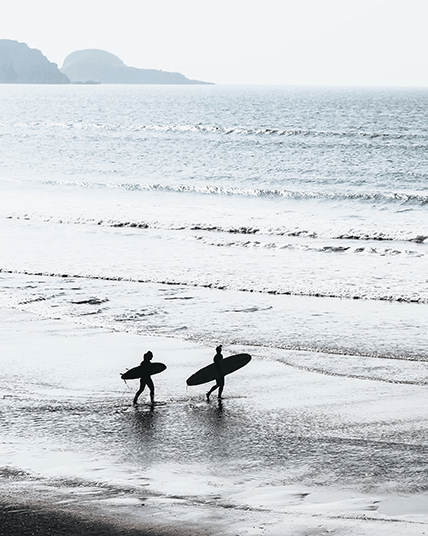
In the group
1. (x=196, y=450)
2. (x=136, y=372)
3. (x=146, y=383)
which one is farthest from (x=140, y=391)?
(x=196, y=450)

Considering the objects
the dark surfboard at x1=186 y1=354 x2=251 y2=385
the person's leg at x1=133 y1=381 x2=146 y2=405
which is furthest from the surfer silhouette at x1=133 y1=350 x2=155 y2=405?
the dark surfboard at x1=186 y1=354 x2=251 y2=385

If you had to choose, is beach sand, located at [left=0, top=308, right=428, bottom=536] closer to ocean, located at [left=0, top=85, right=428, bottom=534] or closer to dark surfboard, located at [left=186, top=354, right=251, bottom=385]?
ocean, located at [left=0, top=85, right=428, bottom=534]

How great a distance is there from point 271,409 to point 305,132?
80746mm

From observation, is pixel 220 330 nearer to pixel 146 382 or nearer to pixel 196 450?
pixel 146 382

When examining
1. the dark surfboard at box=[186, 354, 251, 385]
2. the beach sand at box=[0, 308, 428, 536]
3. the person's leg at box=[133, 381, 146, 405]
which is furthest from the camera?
the dark surfboard at box=[186, 354, 251, 385]

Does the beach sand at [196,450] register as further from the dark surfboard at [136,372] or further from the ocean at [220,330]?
the dark surfboard at [136,372]

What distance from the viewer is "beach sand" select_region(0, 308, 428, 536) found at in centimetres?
917

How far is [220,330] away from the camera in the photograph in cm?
1919

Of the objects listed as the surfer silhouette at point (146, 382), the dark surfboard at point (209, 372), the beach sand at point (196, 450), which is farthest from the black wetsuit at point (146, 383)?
the dark surfboard at point (209, 372)

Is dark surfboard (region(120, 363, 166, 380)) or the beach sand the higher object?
dark surfboard (region(120, 363, 166, 380))

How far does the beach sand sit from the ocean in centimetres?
5

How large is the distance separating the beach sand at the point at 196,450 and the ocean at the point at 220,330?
5cm

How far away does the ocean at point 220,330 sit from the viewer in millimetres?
11273

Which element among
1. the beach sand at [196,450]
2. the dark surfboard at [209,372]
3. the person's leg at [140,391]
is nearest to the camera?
the beach sand at [196,450]
